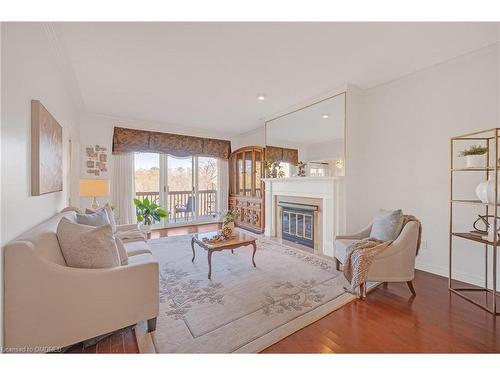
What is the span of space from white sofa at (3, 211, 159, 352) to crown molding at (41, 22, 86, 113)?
1781 mm

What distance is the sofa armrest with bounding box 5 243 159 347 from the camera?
1261mm

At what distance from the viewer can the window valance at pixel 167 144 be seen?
4.81 metres

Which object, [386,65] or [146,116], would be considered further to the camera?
[146,116]

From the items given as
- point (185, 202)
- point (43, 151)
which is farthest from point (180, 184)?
point (43, 151)

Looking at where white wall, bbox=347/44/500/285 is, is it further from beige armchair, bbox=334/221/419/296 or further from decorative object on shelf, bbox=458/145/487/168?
beige armchair, bbox=334/221/419/296

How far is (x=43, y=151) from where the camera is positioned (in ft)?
6.14

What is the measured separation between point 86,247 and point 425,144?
3.82 metres

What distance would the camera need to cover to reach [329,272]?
284 cm

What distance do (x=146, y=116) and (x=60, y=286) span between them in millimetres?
4155

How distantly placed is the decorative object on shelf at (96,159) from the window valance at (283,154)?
11.5 feet

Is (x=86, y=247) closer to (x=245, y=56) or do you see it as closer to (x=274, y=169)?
(x=245, y=56)
